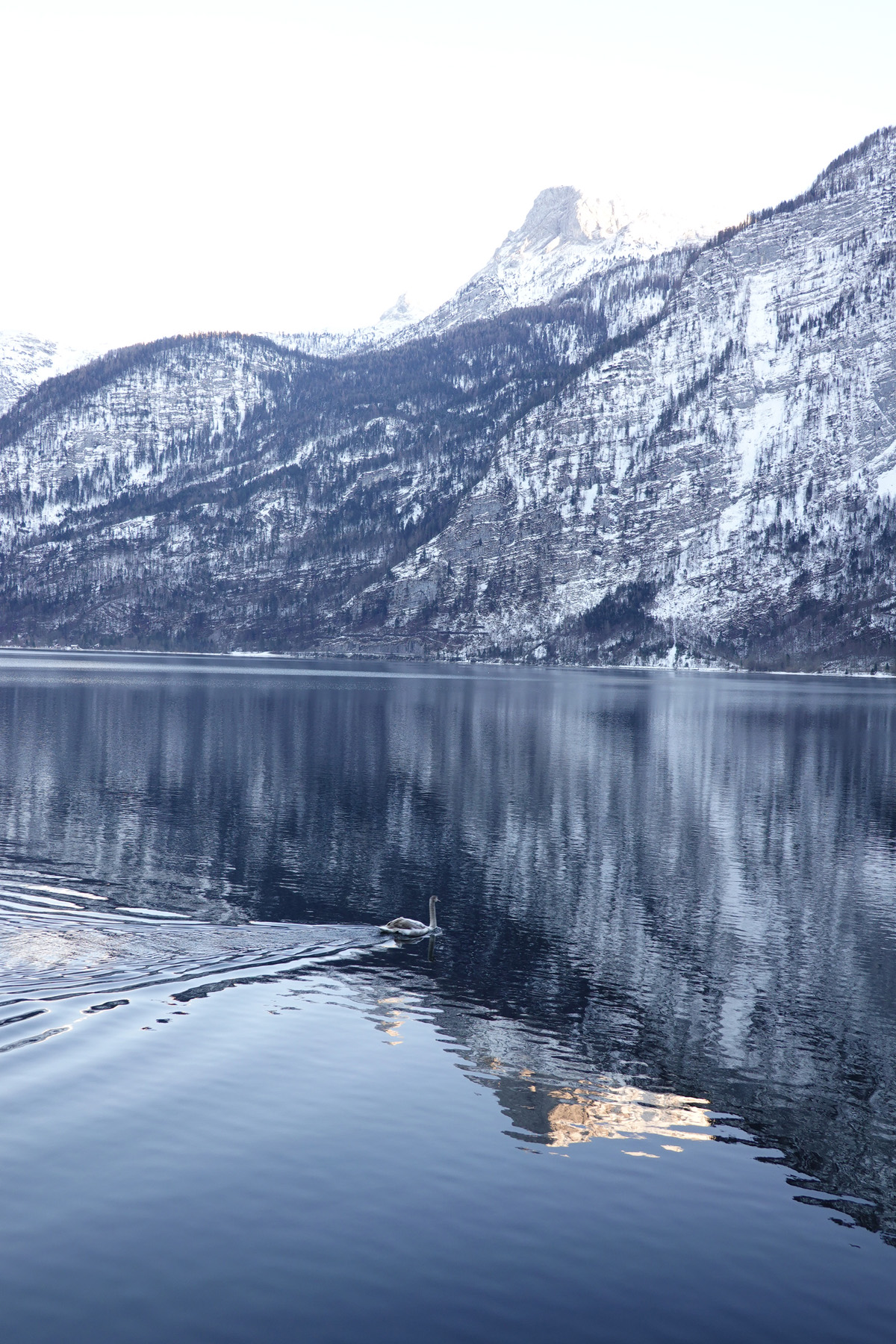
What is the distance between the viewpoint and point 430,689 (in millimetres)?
196125

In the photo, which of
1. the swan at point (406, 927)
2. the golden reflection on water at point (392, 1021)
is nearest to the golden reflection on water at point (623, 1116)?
the golden reflection on water at point (392, 1021)

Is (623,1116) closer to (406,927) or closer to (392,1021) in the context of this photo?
(392,1021)

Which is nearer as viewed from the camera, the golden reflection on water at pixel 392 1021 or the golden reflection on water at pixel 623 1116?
the golden reflection on water at pixel 623 1116

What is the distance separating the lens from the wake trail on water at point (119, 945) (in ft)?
104

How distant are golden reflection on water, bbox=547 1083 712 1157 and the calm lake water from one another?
0.09m

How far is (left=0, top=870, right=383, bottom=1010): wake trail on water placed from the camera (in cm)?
3170

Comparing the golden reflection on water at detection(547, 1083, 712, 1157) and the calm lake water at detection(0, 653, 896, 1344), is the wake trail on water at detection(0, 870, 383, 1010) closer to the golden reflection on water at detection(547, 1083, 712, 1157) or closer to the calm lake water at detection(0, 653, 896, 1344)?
the calm lake water at detection(0, 653, 896, 1344)

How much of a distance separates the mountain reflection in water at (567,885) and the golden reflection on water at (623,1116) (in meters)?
0.08

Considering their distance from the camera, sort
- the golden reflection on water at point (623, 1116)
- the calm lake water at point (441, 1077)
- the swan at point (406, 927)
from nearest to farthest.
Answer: the calm lake water at point (441, 1077)
the golden reflection on water at point (623, 1116)
the swan at point (406, 927)

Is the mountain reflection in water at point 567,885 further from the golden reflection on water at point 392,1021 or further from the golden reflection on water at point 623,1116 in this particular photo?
the golden reflection on water at point 392,1021

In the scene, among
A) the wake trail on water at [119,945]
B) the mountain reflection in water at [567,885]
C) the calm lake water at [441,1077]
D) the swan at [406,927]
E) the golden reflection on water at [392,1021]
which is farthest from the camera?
the swan at [406,927]

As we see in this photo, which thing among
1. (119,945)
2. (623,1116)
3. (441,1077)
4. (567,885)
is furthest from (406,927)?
(623,1116)

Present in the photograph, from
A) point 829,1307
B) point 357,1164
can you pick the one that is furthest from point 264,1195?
point 829,1307

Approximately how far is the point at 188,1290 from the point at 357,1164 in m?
5.08
